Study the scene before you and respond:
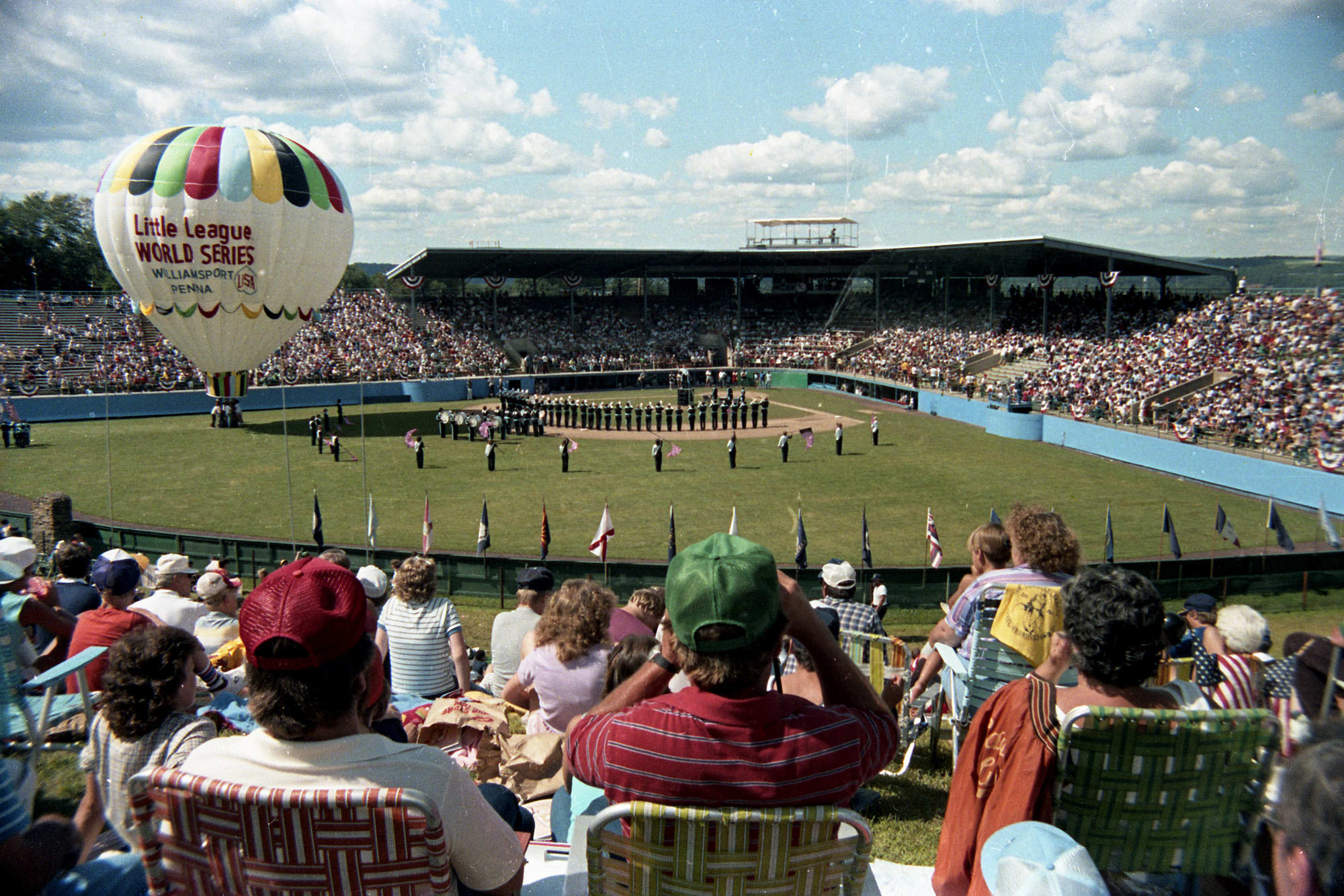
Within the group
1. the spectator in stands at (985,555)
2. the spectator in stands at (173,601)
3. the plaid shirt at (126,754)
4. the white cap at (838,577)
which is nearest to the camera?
the plaid shirt at (126,754)

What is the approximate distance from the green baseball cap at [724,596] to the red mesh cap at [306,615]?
35.7 inches

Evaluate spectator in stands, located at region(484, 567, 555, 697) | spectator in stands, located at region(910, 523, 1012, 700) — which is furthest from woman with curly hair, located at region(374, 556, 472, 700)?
spectator in stands, located at region(910, 523, 1012, 700)

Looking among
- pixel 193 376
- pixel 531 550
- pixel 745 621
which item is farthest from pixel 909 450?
pixel 193 376

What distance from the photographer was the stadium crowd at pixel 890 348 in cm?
A: 701

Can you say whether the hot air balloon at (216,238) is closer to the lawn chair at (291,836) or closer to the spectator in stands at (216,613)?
the spectator in stands at (216,613)

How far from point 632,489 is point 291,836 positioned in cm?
2146

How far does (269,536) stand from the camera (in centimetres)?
1855

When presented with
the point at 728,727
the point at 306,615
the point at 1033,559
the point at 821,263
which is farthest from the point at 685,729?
the point at 821,263

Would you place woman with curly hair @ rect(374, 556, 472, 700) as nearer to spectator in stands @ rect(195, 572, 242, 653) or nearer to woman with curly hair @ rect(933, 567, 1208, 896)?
spectator in stands @ rect(195, 572, 242, 653)

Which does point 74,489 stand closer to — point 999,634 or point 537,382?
point 999,634

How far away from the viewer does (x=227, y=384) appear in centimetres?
2709

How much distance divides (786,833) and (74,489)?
26856 mm

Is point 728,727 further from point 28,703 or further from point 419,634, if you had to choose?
point 419,634

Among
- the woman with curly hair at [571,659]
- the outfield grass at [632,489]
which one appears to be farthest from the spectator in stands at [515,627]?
the outfield grass at [632,489]
